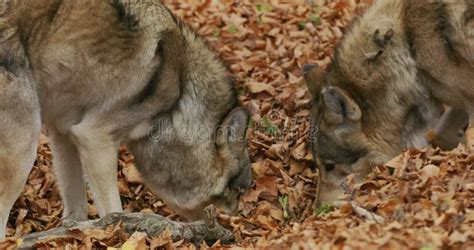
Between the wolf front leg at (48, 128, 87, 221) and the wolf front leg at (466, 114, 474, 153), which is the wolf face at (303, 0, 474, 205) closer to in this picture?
the wolf front leg at (466, 114, 474, 153)

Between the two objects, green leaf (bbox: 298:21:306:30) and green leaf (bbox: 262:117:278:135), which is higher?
green leaf (bbox: 298:21:306:30)

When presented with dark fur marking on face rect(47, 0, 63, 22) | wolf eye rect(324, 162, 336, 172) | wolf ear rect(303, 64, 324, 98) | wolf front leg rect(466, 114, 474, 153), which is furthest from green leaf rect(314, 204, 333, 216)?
dark fur marking on face rect(47, 0, 63, 22)

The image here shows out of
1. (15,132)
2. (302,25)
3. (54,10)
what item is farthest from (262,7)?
(15,132)

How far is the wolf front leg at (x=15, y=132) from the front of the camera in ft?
22.6

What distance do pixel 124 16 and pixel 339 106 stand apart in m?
1.96

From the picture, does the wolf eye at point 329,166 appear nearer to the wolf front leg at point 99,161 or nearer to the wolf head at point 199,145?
the wolf head at point 199,145

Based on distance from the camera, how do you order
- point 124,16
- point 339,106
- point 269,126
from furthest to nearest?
point 269,126 < point 339,106 < point 124,16

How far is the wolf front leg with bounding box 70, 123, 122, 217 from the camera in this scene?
7520mm

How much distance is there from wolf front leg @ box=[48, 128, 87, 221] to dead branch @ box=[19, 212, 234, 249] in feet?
4.82

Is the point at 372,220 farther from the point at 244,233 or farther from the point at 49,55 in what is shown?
the point at 49,55

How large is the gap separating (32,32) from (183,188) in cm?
197

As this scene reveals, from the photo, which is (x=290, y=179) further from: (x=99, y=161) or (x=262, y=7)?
(x=262, y=7)

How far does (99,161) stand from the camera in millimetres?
7582

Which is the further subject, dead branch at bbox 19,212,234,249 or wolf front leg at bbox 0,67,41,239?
wolf front leg at bbox 0,67,41,239
